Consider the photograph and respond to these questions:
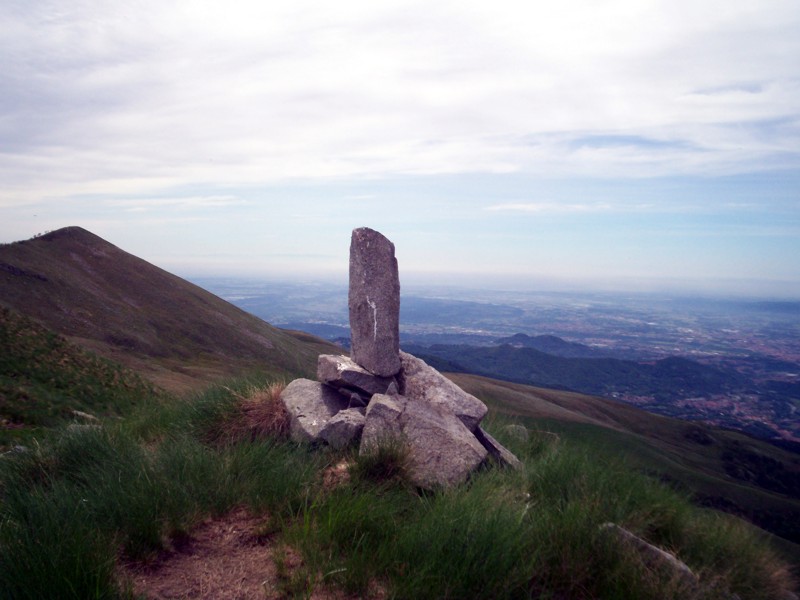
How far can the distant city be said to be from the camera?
9100 centimetres

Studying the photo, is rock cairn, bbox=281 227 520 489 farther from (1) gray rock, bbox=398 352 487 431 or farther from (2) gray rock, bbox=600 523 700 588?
(2) gray rock, bbox=600 523 700 588

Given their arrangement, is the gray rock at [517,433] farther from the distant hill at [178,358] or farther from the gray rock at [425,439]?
the distant hill at [178,358]

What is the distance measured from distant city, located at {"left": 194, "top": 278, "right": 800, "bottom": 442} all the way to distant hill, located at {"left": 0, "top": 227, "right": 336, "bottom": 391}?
33452 millimetres

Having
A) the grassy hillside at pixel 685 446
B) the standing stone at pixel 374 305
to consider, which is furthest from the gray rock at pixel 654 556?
the grassy hillside at pixel 685 446

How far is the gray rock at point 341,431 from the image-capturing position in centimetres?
912

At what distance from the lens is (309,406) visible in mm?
9961

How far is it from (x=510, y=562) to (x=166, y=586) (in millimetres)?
3204

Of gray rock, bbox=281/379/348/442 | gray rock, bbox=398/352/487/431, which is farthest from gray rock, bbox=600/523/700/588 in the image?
gray rock, bbox=281/379/348/442

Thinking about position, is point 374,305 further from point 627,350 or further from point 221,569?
point 627,350

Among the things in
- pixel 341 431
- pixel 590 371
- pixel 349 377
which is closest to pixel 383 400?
pixel 341 431

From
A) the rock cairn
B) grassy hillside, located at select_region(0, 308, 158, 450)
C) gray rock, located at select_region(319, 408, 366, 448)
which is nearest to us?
the rock cairn

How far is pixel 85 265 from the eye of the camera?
58406mm

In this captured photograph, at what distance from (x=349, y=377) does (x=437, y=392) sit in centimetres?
176

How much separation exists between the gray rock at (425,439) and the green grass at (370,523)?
33 centimetres
